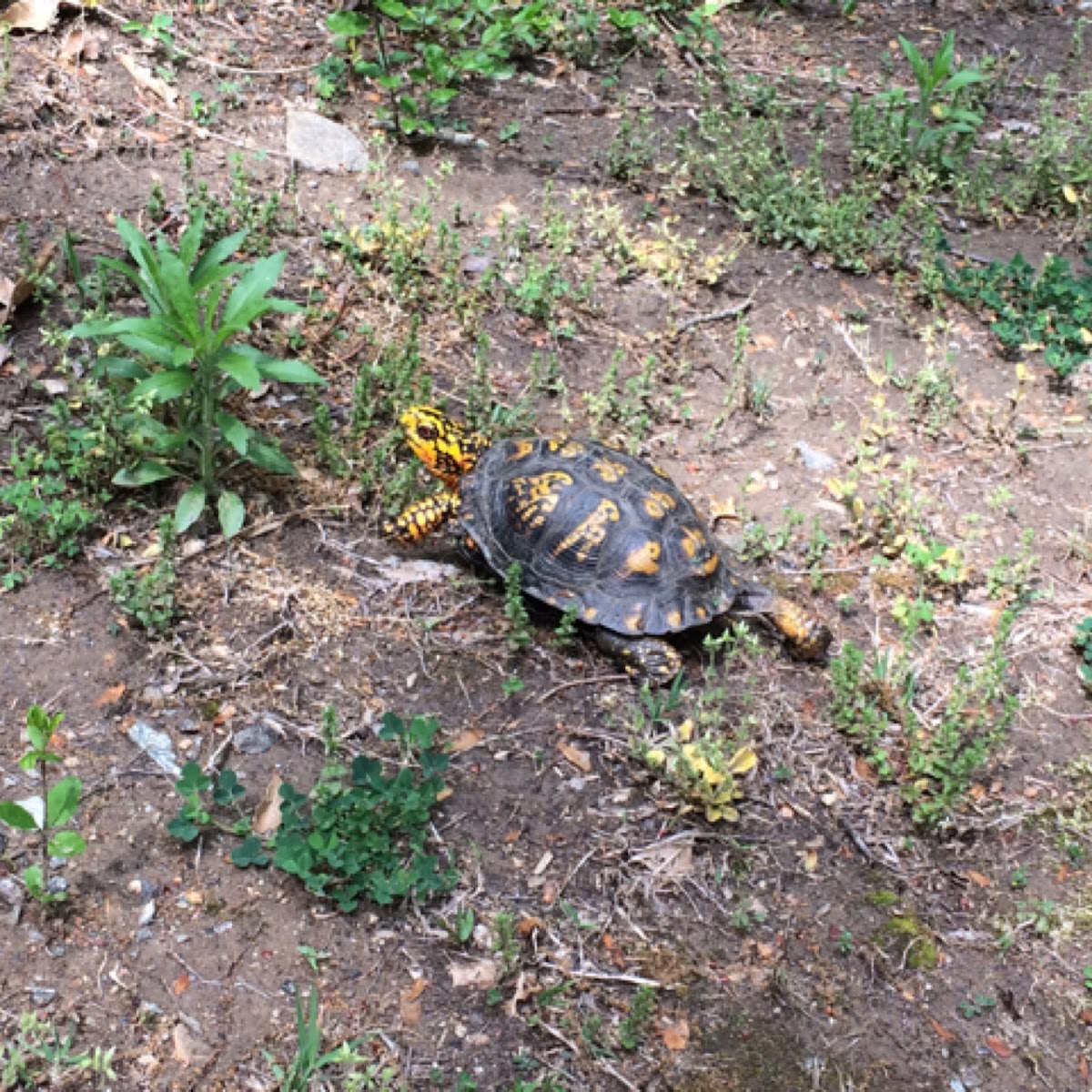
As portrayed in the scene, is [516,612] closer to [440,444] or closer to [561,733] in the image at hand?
[561,733]

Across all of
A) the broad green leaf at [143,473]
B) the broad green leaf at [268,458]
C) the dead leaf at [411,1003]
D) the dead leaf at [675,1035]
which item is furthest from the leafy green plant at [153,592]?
the dead leaf at [675,1035]

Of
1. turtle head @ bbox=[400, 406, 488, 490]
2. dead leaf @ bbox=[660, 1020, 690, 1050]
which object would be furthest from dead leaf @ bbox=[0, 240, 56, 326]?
dead leaf @ bbox=[660, 1020, 690, 1050]

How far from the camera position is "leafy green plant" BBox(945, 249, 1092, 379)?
20.5 ft

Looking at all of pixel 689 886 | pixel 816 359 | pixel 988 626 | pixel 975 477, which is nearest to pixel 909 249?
pixel 816 359

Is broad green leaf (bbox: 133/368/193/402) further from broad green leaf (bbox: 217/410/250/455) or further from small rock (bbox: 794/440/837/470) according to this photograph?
small rock (bbox: 794/440/837/470)

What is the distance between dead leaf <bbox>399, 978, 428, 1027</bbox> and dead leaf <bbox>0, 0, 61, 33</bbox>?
5908 mm

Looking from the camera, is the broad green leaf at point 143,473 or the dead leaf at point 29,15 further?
the dead leaf at point 29,15

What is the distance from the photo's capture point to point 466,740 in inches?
157

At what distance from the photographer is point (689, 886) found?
3.73 m

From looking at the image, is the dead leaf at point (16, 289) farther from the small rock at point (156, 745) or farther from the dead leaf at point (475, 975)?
the dead leaf at point (475, 975)

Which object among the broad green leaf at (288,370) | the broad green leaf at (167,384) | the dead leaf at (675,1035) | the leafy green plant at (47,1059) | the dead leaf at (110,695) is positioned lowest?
the dead leaf at (675,1035)

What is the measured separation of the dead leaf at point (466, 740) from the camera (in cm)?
396

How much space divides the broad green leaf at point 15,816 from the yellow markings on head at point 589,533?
2168mm

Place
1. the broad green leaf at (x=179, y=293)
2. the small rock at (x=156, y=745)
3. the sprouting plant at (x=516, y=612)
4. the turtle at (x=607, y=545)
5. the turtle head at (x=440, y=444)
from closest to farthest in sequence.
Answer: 1. the small rock at (x=156, y=745)
2. the broad green leaf at (x=179, y=293)
3. the sprouting plant at (x=516, y=612)
4. the turtle at (x=607, y=545)
5. the turtle head at (x=440, y=444)
